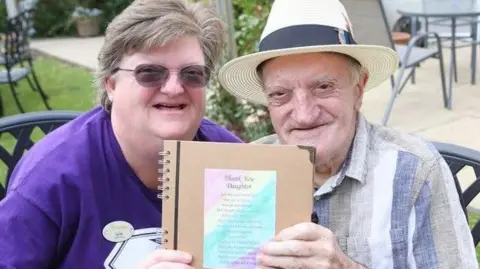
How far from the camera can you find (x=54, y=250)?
1.70m

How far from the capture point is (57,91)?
831 cm

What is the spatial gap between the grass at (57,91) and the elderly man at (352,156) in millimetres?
4864

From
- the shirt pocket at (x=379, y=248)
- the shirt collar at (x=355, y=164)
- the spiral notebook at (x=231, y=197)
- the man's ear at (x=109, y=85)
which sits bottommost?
the shirt pocket at (x=379, y=248)


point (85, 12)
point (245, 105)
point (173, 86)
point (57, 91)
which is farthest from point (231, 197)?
point (85, 12)

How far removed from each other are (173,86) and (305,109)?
38 centimetres

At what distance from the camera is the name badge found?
5.65 ft

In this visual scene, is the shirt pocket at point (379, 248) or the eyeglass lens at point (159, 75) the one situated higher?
the eyeglass lens at point (159, 75)

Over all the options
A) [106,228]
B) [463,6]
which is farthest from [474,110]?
[106,228]

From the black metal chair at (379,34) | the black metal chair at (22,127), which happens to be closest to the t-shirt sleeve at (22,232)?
the black metal chair at (22,127)

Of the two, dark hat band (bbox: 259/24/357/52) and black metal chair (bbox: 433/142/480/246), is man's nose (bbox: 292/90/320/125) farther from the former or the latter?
black metal chair (bbox: 433/142/480/246)

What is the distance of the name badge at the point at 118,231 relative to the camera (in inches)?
67.9

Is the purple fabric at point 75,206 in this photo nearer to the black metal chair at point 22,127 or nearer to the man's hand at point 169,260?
the man's hand at point 169,260

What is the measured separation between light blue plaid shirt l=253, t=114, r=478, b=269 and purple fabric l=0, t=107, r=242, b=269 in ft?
1.76

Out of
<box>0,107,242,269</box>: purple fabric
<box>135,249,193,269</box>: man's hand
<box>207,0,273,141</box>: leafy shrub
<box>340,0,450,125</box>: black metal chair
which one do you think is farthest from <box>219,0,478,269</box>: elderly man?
<box>340,0,450,125</box>: black metal chair
